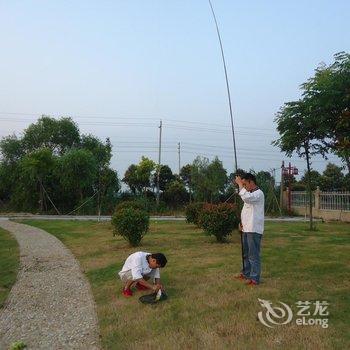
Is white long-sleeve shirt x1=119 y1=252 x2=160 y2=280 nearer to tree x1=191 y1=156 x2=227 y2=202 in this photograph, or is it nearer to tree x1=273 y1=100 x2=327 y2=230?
tree x1=273 y1=100 x2=327 y2=230

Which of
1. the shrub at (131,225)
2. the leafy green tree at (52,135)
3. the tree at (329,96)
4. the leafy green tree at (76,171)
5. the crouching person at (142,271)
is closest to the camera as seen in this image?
the crouching person at (142,271)

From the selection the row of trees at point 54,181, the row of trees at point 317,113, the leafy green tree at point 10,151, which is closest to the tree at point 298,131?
the row of trees at point 317,113

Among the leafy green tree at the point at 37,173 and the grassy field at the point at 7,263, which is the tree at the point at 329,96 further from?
the leafy green tree at the point at 37,173

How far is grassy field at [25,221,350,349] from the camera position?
16.1ft

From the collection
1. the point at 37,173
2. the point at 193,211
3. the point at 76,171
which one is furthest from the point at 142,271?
the point at 37,173

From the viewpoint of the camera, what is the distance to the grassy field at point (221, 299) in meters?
4.90

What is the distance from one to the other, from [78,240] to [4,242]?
2303 millimetres

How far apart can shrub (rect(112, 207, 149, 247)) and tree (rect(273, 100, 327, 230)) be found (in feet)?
24.5

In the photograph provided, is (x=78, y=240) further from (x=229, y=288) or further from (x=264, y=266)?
(x=229, y=288)

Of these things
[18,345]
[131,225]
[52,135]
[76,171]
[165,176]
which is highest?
[52,135]

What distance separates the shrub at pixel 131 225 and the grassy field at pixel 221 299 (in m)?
0.93

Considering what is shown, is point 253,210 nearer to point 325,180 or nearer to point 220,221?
point 220,221

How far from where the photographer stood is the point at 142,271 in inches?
274

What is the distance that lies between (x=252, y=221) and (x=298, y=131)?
11.7 metres
